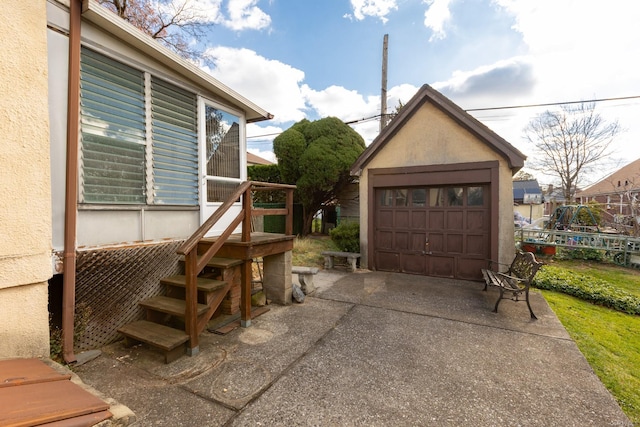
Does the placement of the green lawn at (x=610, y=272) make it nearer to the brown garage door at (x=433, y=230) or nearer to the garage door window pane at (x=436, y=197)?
the brown garage door at (x=433, y=230)

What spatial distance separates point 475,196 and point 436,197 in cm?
87

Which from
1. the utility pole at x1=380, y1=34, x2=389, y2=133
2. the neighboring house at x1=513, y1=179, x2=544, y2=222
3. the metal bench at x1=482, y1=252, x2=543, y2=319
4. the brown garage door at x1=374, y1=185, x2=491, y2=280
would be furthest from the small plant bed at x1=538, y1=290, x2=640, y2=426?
the neighboring house at x1=513, y1=179, x2=544, y2=222

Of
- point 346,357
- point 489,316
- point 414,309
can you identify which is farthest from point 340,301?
point 489,316

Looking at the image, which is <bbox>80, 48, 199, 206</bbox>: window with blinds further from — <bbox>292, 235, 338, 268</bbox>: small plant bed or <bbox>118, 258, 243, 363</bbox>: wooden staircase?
<bbox>292, 235, 338, 268</bbox>: small plant bed

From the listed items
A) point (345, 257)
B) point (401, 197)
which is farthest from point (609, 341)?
point (345, 257)

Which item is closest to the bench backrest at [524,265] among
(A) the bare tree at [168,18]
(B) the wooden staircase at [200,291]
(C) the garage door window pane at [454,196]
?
(C) the garage door window pane at [454,196]

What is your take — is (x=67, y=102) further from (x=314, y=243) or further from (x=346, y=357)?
(x=314, y=243)

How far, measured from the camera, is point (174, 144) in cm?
409

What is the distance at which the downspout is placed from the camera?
2789 mm

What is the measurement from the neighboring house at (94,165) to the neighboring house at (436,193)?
4.40 metres

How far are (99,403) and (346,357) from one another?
2339 mm

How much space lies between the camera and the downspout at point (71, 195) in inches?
110

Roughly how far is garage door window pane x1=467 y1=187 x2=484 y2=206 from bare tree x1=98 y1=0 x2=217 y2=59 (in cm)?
1141

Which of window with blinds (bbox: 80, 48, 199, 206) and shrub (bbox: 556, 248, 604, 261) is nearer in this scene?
window with blinds (bbox: 80, 48, 199, 206)
